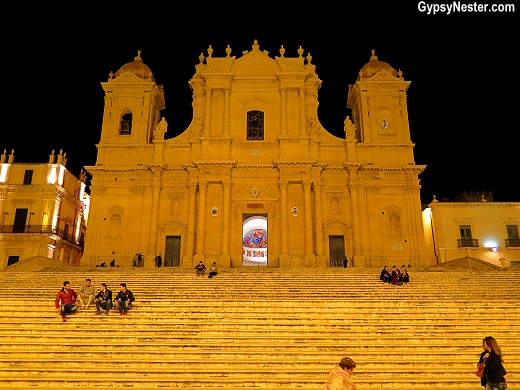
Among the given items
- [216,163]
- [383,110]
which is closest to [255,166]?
[216,163]

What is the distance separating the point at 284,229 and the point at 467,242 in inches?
616

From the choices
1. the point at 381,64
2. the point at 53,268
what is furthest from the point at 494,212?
the point at 53,268

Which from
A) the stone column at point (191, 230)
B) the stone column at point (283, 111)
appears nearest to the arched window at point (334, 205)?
the stone column at point (283, 111)

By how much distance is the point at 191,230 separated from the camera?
2730cm

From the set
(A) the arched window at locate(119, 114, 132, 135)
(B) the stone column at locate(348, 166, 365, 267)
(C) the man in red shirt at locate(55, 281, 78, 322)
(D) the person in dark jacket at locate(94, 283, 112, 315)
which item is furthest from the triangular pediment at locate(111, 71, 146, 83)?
(D) the person in dark jacket at locate(94, 283, 112, 315)

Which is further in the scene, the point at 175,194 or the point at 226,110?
the point at 226,110

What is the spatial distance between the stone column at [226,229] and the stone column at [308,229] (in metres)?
4.50

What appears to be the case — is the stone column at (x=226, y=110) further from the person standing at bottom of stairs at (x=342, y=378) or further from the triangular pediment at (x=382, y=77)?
the person standing at bottom of stairs at (x=342, y=378)

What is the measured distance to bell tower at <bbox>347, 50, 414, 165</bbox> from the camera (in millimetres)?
29472

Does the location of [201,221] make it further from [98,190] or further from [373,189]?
[373,189]

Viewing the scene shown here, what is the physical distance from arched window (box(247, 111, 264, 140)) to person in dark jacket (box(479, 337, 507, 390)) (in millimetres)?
24109

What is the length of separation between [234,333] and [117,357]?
291 cm

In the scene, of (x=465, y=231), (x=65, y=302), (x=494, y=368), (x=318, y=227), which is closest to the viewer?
(x=494, y=368)

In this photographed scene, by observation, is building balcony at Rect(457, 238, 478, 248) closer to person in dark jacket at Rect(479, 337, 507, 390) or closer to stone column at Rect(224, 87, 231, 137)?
stone column at Rect(224, 87, 231, 137)
